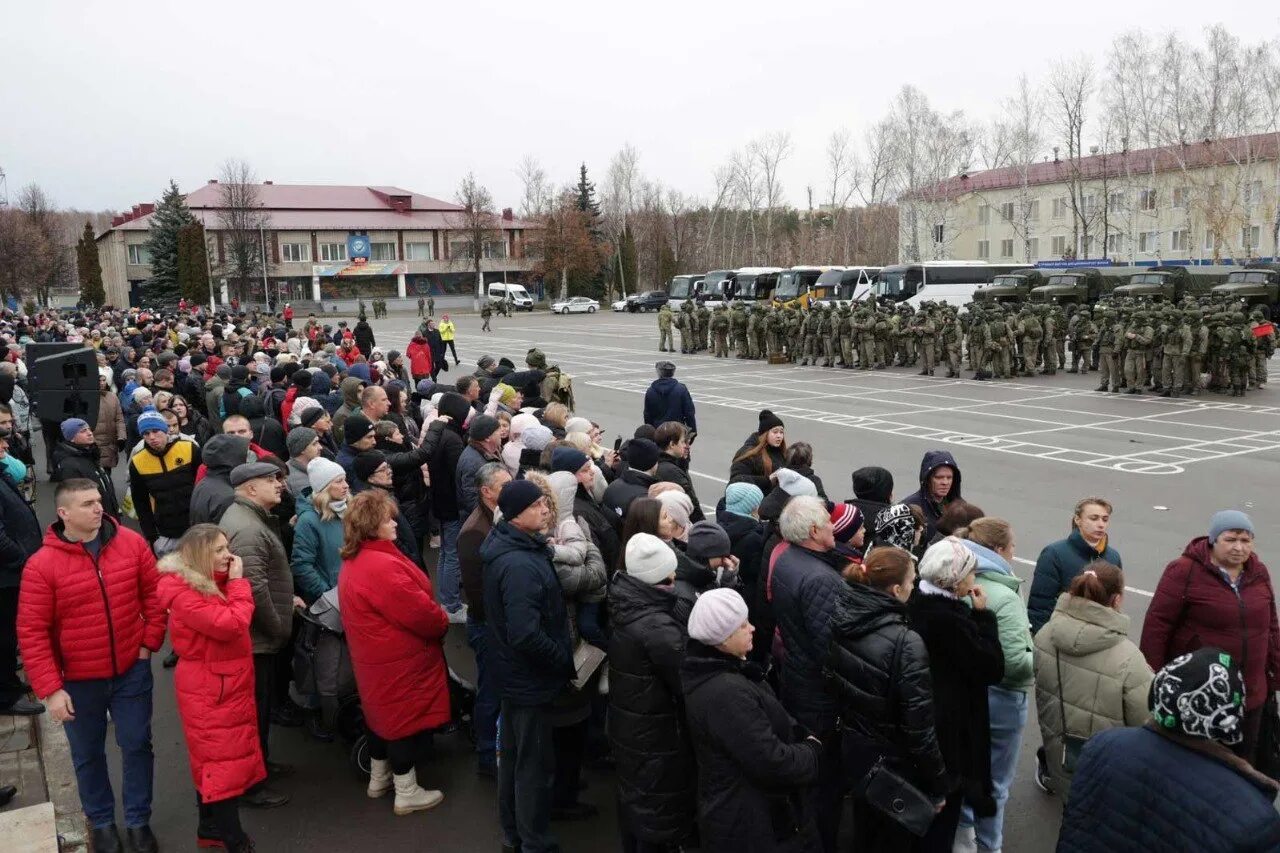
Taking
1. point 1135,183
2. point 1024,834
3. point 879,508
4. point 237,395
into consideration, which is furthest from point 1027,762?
point 1135,183

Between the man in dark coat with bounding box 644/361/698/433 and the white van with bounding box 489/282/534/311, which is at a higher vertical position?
the white van with bounding box 489/282/534/311

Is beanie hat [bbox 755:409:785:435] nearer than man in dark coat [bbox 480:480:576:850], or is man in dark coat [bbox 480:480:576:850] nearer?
man in dark coat [bbox 480:480:576:850]

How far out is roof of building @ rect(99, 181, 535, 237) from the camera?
77.8m

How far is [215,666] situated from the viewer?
4.61 m

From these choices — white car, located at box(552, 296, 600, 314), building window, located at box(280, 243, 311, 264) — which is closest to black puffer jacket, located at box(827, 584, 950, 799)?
white car, located at box(552, 296, 600, 314)

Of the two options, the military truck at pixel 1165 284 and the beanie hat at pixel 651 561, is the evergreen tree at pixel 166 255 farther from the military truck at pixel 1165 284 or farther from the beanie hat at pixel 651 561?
the beanie hat at pixel 651 561

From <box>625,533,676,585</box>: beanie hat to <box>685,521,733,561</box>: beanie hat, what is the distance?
461mm

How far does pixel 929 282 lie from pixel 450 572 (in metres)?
→ 33.5

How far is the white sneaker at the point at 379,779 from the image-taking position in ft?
17.6

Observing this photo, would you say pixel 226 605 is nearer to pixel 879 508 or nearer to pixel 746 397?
pixel 879 508

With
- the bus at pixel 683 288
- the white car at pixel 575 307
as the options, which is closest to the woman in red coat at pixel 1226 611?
the bus at pixel 683 288

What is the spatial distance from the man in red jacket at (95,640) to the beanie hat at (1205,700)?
4.38m

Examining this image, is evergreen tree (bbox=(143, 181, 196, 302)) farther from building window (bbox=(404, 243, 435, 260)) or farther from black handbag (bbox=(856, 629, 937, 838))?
black handbag (bbox=(856, 629, 937, 838))

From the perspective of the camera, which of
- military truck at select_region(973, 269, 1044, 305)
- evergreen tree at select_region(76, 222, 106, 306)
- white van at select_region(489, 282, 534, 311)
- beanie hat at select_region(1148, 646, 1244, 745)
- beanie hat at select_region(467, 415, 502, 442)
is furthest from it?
white van at select_region(489, 282, 534, 311)
